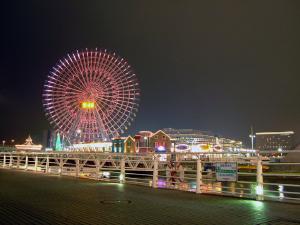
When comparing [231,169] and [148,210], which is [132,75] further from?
[148,210]

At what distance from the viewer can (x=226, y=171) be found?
11258 mm

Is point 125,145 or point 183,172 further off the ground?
point 125,145

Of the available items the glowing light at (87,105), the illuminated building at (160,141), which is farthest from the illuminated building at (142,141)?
the glowing light at (87,105)

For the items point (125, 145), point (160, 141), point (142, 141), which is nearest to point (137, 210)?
point (160, 141)

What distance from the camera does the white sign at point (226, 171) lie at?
1111 cm

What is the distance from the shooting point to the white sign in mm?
11109

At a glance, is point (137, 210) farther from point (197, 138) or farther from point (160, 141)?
point (197, 138)

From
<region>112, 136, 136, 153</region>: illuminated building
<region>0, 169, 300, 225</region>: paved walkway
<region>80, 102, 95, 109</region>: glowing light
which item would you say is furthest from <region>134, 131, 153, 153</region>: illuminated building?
<region>0, 169, 300, 225</region>: paved walkway

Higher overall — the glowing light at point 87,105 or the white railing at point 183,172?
the glowing light at point 87,105

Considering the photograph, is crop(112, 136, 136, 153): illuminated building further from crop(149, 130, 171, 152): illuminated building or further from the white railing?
the white railing

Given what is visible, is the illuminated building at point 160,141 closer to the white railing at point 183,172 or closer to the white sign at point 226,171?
the white railing at point 183,172

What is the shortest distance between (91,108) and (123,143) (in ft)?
150

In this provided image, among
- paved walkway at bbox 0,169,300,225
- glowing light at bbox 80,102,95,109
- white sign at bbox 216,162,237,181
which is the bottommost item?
paved walkway at bbox 0,169,300,225

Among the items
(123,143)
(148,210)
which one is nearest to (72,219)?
(148,210)
